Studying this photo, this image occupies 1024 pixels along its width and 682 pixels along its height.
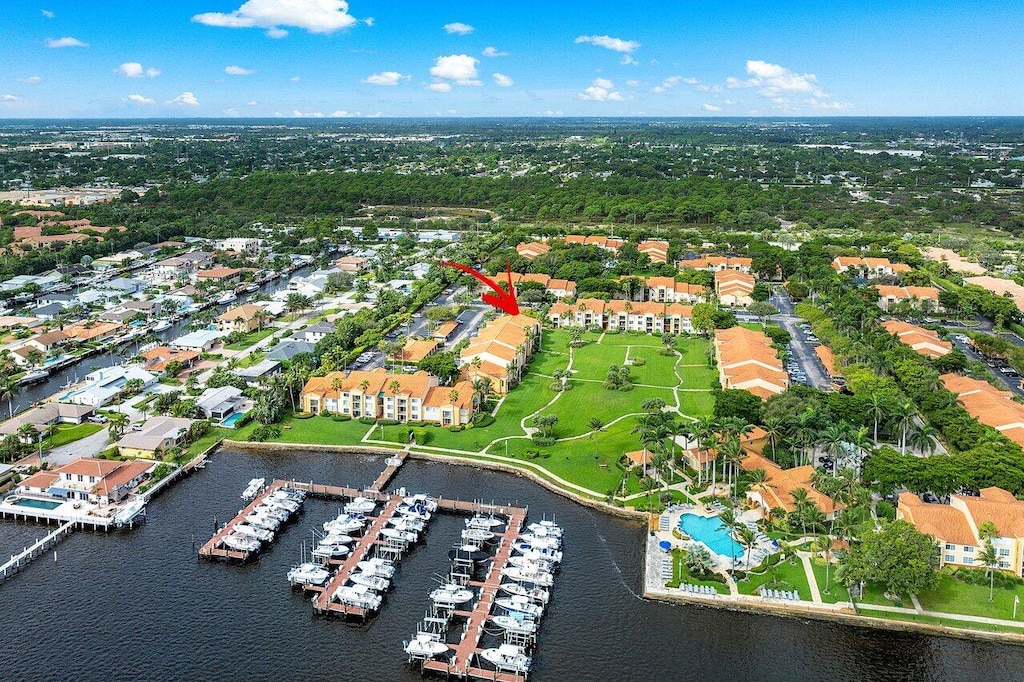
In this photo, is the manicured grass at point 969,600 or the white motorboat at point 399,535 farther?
the white motorboat at point 399,535

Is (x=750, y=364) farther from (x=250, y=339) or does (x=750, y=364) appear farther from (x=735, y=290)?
(x=250, y=339)

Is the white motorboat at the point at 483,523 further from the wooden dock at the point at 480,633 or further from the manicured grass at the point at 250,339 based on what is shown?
the manicured grass at the point at 250,339

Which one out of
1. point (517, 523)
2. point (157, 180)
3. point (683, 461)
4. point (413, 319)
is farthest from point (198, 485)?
point (157, 180)

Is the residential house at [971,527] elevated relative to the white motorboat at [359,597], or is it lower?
elevated

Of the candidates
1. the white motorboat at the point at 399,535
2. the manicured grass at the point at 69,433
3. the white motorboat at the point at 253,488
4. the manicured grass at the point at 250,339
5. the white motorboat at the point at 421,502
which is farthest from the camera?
the manicured grass at the point at 250,339

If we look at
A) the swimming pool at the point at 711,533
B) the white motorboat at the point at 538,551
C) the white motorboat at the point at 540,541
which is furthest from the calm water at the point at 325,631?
the swimming pool at the point at 711,533
